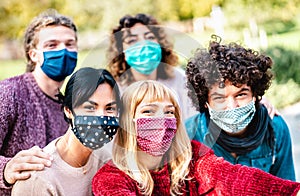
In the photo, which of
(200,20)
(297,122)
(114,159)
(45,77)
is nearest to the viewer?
(114,159)

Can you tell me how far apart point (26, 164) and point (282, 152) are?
1.60 m

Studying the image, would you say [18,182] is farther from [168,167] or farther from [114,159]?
[168,167]

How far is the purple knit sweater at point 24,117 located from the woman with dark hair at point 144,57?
580mm

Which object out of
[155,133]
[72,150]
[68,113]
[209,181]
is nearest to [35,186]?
[72,150]

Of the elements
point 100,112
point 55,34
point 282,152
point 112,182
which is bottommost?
point 282,152

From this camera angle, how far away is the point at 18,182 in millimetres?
2787

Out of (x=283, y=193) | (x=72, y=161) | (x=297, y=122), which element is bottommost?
(x=297, y=122)

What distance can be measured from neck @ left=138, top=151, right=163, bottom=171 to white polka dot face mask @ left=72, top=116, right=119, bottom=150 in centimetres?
19

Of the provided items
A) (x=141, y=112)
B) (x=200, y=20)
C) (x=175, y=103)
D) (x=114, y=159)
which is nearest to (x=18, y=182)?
(x=114, y=159)

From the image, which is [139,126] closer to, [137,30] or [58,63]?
[58,63]

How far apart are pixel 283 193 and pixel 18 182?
126cm

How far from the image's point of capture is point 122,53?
4.32 meters

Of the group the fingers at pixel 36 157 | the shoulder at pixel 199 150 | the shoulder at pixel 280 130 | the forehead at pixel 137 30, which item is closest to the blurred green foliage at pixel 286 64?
the forehead at pixel 137 30

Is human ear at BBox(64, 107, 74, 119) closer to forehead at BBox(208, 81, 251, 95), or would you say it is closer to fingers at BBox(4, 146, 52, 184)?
fingers at BBox(4, 146, 52, 184)
